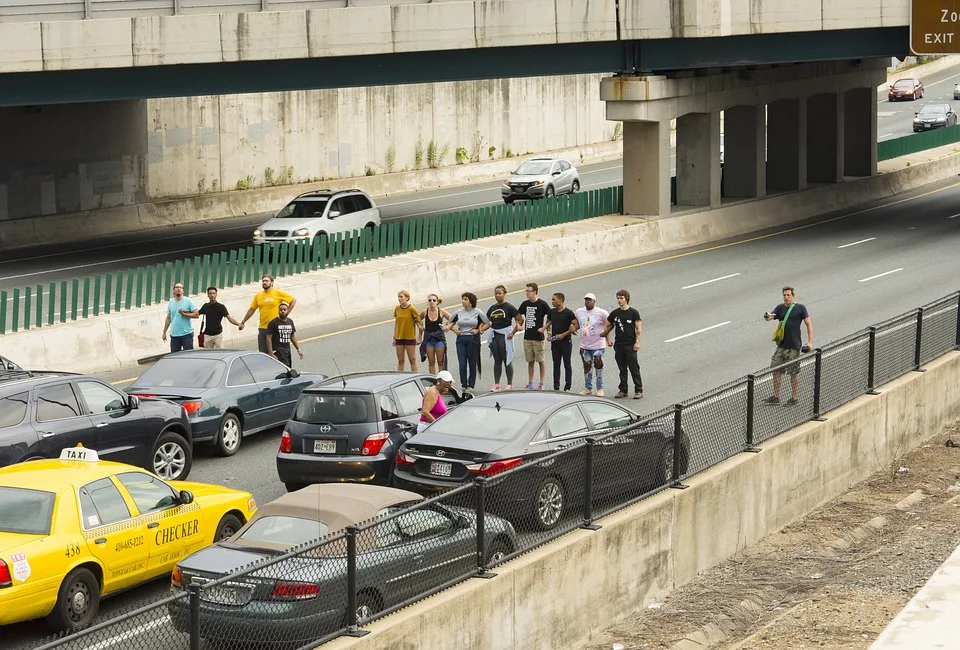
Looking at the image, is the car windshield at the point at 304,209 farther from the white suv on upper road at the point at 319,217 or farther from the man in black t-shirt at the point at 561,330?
the man in black t-shirt at the point at 561,330

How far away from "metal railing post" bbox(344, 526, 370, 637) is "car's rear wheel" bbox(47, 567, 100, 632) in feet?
8.71

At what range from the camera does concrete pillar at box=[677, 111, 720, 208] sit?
1617 inches

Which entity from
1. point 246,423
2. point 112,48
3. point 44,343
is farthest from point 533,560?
point 112,48

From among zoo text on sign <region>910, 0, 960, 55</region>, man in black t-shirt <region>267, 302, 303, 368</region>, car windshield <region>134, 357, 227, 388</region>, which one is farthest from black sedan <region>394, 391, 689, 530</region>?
zoo text on sign <region>910, 0, 960, 55</region>

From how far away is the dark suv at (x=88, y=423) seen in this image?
49.4 feet

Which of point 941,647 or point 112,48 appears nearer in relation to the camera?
point 941,647

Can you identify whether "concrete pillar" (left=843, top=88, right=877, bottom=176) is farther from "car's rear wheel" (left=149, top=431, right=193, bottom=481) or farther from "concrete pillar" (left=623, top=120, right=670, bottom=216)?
"car's rear wheel" (left=149, top=431, right=193, bottom=481)

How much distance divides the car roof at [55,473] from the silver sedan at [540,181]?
36.9 m

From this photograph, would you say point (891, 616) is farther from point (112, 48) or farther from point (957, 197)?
point (957, 197)

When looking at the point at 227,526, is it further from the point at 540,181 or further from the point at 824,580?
the point at 540,181

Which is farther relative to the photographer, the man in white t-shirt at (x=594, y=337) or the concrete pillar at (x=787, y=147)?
the concrete pillar at (x=787, y=147)

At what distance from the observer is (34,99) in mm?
31047

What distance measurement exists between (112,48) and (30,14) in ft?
6.03

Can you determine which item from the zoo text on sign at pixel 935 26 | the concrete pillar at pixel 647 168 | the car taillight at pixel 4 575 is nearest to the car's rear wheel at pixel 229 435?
the car taillight at pixel 4 575
